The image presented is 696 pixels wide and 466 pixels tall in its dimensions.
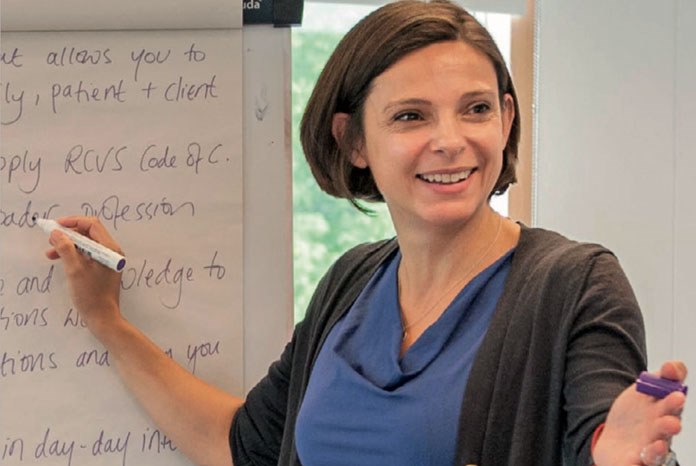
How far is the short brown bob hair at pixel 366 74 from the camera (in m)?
1.09

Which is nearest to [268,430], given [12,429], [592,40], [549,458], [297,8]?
[12,429]

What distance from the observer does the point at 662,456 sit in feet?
2.39

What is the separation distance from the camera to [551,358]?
37.5 inches

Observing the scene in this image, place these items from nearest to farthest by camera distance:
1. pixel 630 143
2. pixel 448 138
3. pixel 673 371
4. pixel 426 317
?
pixel 673 371
pixel 448 138
pixel 426 317
pixel 630 143

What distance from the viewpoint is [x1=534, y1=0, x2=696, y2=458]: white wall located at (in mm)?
1775

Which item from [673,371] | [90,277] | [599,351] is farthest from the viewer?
[90,277]

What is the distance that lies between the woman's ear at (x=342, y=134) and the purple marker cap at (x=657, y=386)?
0.57 metres

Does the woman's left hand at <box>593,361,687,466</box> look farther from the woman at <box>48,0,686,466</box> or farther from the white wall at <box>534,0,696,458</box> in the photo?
the white wall at <box>534,0,696,458</box>

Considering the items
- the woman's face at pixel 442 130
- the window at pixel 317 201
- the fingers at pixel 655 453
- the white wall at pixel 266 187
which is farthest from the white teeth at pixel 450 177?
the window at pixel 317 201

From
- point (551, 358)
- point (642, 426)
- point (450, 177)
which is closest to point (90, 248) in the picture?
point (450, 177)

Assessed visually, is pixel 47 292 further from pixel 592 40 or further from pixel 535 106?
pixel 592 40

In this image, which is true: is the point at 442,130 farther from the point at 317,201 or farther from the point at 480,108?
the point at 317,201

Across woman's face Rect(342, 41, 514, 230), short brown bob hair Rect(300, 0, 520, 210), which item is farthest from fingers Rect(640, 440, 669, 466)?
short brown bob hair Rect(300, 0, 520, 210)

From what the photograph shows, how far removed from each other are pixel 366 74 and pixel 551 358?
0.40 m
